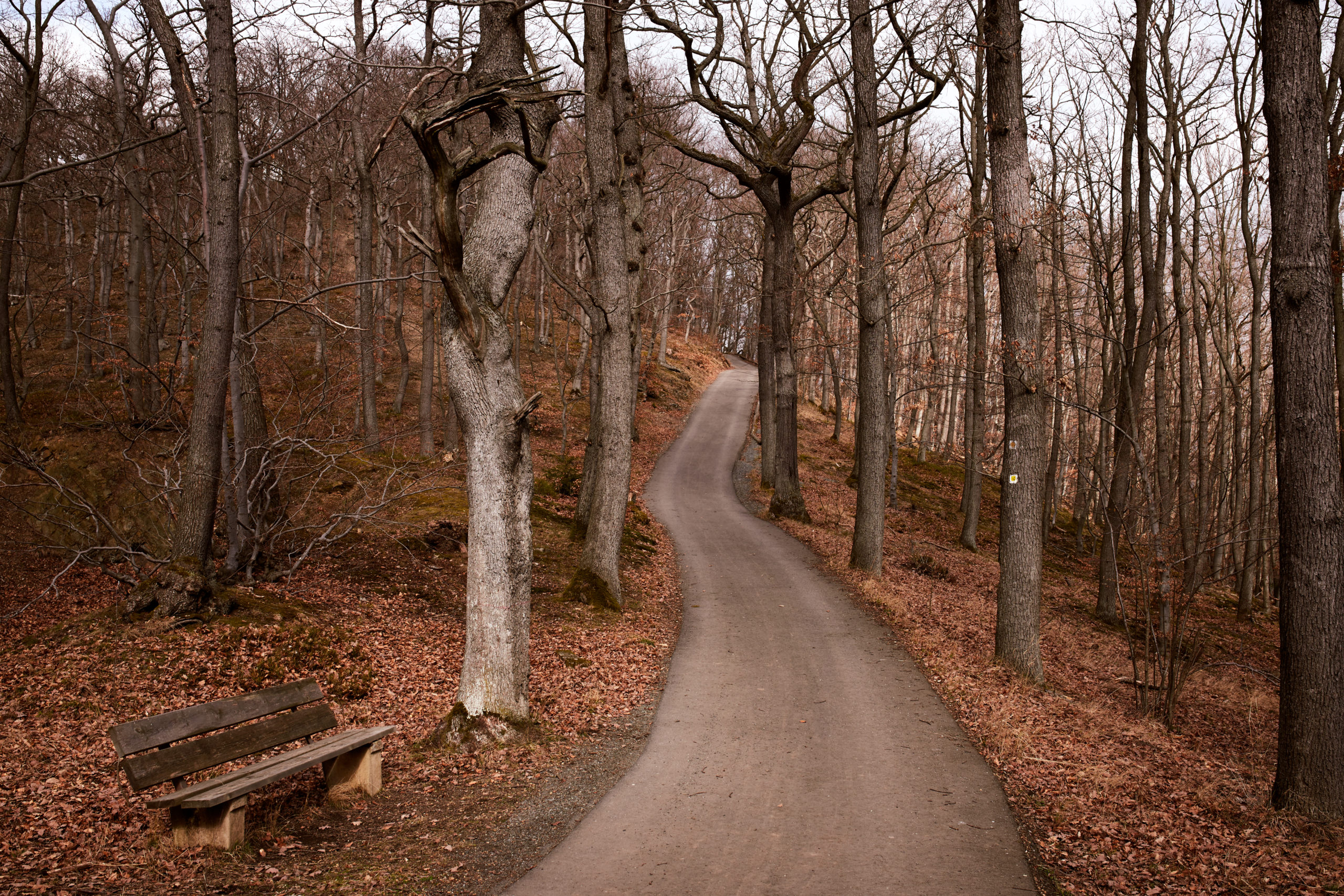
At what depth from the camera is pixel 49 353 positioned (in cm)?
2672

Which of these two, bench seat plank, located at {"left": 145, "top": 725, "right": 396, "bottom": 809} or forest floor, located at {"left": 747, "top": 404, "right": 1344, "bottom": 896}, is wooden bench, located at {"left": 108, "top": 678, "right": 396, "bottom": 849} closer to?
bench seat plank, located at {"left": 145, "top": 725, "right": 396, "bottom": 809}

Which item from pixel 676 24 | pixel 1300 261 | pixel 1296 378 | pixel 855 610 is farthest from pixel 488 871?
pixel 676 24

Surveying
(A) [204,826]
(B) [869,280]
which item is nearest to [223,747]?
(A) [204,826]

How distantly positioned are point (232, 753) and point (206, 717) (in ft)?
0.98

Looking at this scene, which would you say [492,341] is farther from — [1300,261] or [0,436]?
[0,436]

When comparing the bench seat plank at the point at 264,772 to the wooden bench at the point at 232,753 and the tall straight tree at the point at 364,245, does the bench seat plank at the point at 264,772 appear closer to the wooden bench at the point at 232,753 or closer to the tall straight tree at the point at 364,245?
the wooden bench at the point at 232,753

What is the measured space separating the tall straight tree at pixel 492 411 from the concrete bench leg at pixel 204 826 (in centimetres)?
223

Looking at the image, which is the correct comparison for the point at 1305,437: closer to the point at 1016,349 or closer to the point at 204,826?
the point at 1016,349

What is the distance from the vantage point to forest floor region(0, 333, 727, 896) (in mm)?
4469

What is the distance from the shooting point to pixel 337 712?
7.17 metres

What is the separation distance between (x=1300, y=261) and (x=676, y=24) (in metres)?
11.0

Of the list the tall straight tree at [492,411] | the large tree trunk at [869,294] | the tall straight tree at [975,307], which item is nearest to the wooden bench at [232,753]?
the tall straight tree at [492,411]

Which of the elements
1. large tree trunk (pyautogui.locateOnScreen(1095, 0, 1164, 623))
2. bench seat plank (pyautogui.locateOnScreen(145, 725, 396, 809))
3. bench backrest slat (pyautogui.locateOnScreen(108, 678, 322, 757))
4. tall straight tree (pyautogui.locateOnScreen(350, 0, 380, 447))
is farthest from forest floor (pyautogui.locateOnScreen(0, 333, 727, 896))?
large tree trunk (pyautogui.locateOnScreen(1095, 0, 1164, 623))

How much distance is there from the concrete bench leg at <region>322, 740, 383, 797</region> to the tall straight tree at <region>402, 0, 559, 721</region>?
106 centimetres
